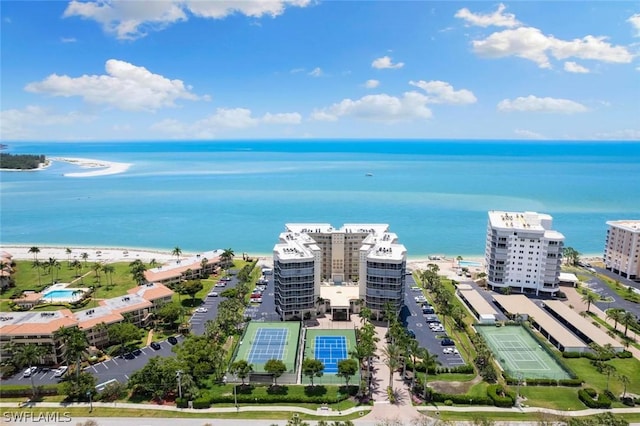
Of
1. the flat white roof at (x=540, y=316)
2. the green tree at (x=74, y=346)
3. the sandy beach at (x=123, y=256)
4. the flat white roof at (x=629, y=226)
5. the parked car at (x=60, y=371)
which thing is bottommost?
the parked car at (x=60, y=371)

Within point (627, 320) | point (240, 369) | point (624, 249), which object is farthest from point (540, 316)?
point (240, 369)

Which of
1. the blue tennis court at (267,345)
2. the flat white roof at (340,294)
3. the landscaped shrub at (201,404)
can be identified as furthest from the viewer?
the flat white roof at (340,294)

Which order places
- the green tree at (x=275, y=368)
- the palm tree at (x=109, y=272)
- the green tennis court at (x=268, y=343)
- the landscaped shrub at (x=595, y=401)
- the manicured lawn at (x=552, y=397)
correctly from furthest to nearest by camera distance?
the palm tree at (x=109, y=272)
the green tennis court at (x=268, y=343)
the green tree at (x=275, y=368)
the manicured lawn at (x=552, y=397)
the landscaped shrub at (x=595, y=401)

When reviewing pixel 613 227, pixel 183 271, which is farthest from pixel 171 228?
pixel 613 227

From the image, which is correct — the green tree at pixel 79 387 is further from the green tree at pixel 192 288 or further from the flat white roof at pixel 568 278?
the flat white roof at pixel 568 278

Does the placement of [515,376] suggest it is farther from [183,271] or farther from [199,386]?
[183,271]

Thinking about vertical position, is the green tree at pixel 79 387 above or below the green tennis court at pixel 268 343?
above

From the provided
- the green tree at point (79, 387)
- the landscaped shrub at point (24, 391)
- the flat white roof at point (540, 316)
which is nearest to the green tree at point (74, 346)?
the green tree at point (79, 387)

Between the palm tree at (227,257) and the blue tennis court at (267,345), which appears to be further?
the palm tree at (227,257)
